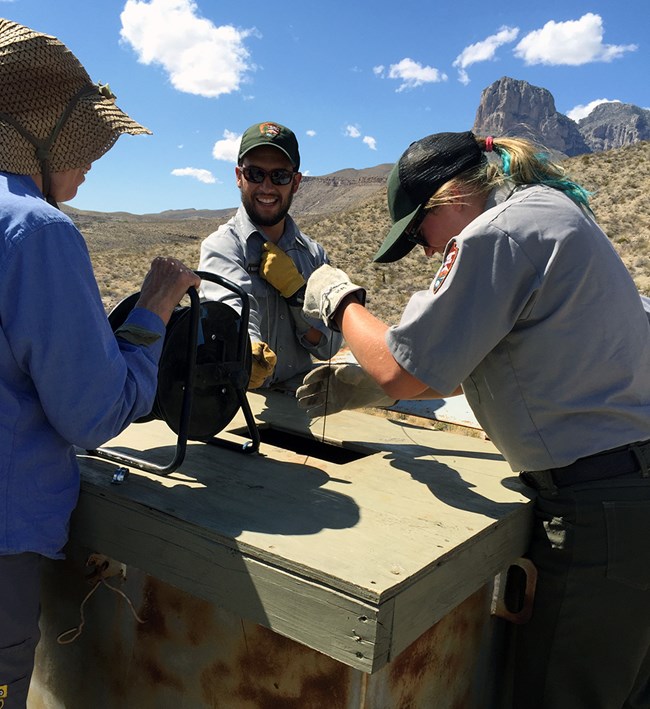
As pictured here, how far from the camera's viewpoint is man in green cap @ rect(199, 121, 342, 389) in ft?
10.6

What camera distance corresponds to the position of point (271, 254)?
3242mm

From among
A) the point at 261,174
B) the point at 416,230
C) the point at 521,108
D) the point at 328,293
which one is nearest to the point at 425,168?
the point at 416,230

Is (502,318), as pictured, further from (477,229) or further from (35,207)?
(35,207)

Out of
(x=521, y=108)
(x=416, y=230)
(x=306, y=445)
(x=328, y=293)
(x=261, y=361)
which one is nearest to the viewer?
(x=416, y=230)

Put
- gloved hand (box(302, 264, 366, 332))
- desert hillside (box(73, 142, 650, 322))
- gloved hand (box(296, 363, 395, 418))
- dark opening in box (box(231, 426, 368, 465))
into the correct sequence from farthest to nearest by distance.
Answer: desert hillside (box(73, 142, 650, 322)) → dark opening in box (box(231, 426, 368, 465)) → gloved hand (box(296, 363, 395, 418)) → gloved hand (box(302, 264, 366, 332))

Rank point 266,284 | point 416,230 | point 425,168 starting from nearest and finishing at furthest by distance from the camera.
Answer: point 425,168, point 416,230, point 266,284

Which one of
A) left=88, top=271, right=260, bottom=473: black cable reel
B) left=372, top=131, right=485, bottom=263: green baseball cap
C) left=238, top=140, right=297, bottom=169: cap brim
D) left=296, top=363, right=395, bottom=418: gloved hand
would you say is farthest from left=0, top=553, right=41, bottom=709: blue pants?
left=238, top=140, right=297, bottom=169: cap brim

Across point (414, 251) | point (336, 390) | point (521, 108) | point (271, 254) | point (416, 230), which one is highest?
point (521, 108)

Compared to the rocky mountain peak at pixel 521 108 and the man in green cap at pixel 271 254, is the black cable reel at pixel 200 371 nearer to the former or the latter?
the man in green cap at pixel 271 254

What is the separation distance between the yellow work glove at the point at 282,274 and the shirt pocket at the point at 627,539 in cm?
184

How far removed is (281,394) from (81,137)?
186 cm

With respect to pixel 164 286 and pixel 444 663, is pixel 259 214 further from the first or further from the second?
pixel 444 663

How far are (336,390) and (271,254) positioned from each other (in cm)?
94

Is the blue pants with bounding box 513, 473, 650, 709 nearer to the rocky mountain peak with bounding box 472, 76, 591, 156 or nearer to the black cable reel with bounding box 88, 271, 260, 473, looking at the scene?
the black cable reel with bounding box 88, 271, 260, 473
